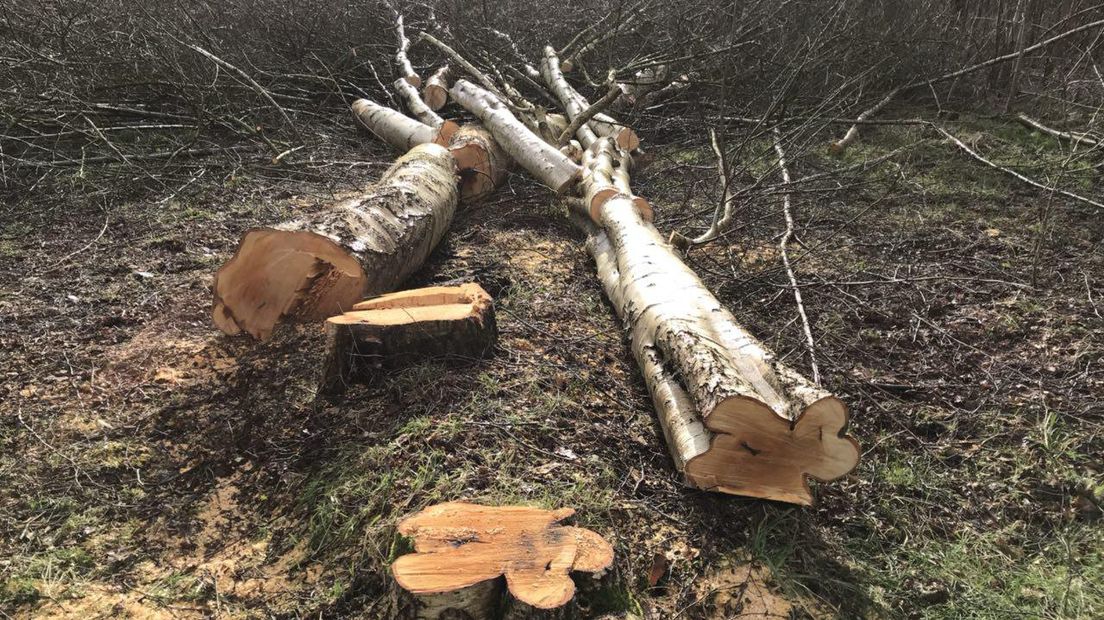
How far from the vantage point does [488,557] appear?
1.77 metres

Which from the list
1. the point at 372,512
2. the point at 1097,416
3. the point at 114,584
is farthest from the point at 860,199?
the point at 114,584

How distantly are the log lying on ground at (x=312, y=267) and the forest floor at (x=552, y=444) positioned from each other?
0.15 meters

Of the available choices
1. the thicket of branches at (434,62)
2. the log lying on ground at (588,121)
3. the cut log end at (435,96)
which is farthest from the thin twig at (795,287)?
the cut log end at (435,96)

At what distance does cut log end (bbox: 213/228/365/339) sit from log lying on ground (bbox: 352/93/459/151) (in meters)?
2.56

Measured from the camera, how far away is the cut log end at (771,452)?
6.88 ft

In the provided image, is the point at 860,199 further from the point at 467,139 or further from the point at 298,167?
the point at 298,167

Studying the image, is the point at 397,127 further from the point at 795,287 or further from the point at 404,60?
the point at 795,287

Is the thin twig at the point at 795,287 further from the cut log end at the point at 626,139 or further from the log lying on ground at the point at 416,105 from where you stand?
A: the log lying on ground at the point at 416,105

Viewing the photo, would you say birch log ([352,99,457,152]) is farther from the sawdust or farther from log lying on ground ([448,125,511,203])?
the sawdust

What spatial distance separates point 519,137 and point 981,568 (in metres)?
4.09

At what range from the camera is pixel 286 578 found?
2045 millimetres

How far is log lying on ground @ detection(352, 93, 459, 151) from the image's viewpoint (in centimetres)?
557

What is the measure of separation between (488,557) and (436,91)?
5.65m

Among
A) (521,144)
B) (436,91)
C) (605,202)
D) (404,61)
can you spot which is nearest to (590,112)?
(521,144)
